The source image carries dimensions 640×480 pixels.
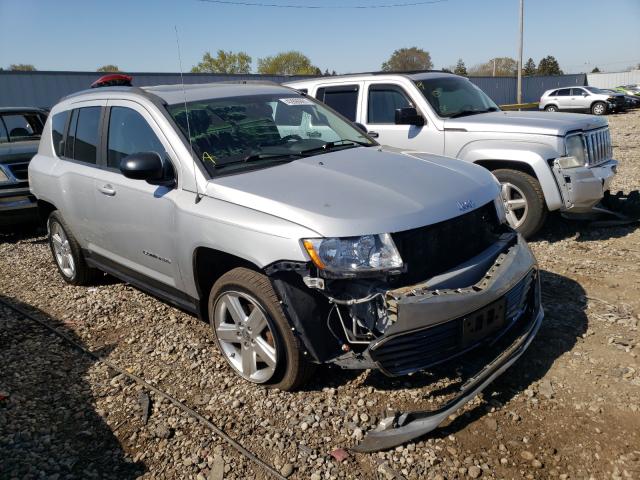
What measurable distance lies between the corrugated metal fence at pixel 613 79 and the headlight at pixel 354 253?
62.5m

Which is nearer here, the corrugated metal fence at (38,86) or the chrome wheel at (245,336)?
the chrome wheel at (245,336)

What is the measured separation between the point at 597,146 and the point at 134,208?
5014 mm

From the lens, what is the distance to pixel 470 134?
6109mm

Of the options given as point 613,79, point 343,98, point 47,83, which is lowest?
point 343,98

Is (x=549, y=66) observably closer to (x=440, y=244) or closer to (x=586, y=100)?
(x=586, y=100)

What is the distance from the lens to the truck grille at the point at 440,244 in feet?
9.44

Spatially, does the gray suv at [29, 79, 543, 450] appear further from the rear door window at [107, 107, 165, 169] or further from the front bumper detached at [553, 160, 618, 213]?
the front bumper detached at [553, 160, 618, 213]

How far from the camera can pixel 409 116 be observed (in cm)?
647

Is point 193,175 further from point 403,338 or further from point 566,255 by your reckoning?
point 566,255

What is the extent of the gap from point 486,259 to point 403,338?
31.7 inches

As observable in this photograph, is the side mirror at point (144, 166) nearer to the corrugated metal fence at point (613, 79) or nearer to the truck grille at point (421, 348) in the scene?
the truck grille at point (421, 348)

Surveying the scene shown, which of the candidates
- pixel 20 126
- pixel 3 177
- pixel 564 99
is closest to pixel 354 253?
pixel 3 177

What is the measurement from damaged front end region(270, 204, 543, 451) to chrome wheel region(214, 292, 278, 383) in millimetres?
378

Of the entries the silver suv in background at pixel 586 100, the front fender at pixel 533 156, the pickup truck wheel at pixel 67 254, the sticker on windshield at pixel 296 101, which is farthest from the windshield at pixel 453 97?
the silver suv in background at pixel 586 100
